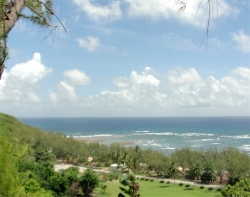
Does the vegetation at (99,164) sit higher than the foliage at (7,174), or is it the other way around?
the foliage at (7,174)

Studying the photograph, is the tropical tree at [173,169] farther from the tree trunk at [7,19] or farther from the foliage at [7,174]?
the tree trunk at [7,19]

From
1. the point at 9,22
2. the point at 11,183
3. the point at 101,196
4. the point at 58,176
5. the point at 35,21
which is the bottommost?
the point at 101,196

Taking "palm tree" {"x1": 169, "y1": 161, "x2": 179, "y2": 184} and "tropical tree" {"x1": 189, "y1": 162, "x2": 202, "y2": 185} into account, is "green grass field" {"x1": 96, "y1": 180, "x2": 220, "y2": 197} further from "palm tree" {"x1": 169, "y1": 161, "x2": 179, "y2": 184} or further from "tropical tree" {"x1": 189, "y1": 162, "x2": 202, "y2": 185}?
"palm tree" {"x1": 169, "y1": 161, "x2": 179, "y2": 184}

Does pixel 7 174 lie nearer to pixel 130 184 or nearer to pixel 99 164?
pixel 130 184

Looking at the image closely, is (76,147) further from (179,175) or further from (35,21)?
(35,21)

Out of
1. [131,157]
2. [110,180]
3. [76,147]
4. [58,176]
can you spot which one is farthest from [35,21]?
[76,147]

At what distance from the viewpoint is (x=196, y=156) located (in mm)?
25578

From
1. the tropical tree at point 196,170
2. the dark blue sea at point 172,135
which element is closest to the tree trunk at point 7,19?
the tropical tree at point 196,170

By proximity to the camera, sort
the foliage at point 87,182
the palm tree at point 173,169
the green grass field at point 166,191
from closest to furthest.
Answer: the foliage at point 87,182
the green grass field at point 166,191
the palm tree at point 173,169

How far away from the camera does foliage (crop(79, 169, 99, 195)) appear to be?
52.1 ft

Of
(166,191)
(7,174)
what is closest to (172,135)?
(166,191)

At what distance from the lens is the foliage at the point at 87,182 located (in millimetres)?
15883

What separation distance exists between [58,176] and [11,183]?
12.6 m

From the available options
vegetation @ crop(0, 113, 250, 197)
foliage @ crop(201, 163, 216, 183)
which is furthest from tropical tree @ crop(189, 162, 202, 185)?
foliage @ crop(201, 163, 216, 183)
